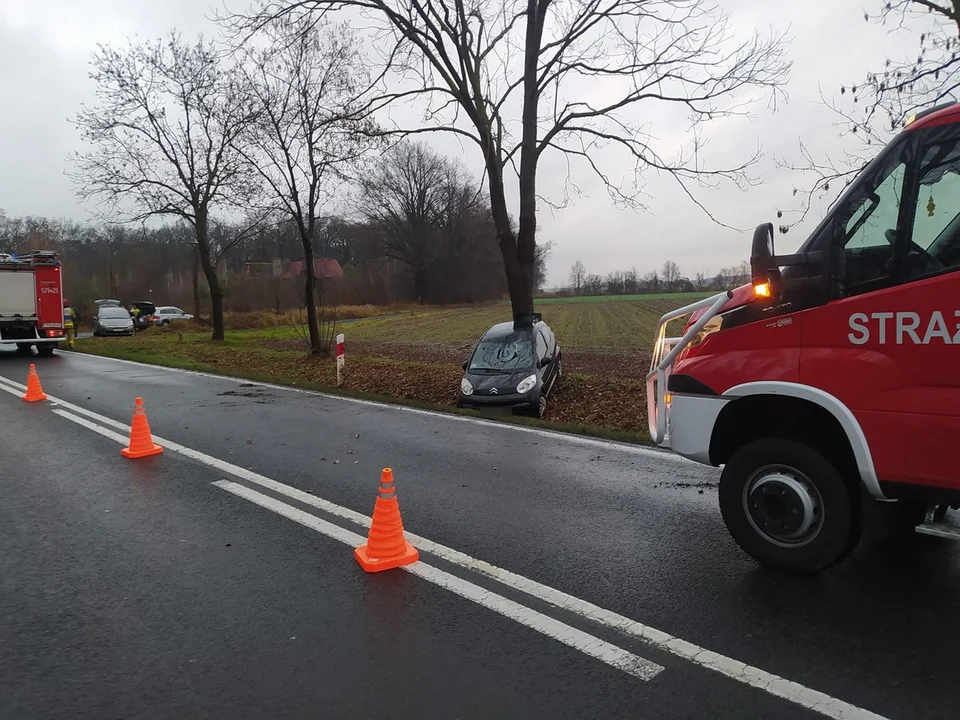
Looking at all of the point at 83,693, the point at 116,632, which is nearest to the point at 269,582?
the point at 116,632

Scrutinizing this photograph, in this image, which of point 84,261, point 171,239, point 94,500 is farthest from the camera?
point 84,261

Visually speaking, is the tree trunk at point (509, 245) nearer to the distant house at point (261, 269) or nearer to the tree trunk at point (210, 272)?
the tree trunk at point (210, 272)

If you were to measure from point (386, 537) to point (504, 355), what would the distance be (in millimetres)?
7683

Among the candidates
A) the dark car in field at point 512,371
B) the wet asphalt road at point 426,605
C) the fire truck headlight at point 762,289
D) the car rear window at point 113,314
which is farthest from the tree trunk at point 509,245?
the car rear window at point 113,314

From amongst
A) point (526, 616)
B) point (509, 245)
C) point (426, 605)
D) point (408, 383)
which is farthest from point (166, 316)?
point (526, 616)

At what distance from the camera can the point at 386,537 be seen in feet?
14.2

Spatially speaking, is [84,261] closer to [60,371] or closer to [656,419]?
[60,371]

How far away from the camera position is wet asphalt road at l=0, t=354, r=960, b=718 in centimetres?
287

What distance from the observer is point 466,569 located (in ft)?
13.8

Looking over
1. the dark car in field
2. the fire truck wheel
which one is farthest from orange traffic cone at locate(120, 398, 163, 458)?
the fire truck wheel

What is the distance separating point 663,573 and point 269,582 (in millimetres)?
2539

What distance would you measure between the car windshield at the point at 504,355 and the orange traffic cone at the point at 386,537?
7127 millimetres

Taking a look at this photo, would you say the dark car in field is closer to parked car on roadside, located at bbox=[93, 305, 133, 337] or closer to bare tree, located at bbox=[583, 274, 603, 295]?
parked car on roadside, located at bbox=[93, 305, 133, 337]

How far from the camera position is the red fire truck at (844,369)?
11.0 ft
